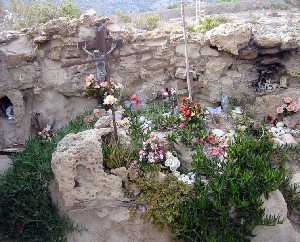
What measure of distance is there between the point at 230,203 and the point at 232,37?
3719 mm

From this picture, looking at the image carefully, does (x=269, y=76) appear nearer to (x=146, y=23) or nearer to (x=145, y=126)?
(x=145, y=126)

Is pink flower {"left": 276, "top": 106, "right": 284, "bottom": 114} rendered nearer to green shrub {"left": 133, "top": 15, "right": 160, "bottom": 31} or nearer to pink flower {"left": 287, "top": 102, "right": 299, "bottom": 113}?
pink flower {"left": 287, "top": 102, "right": 299, "bottom": 113}

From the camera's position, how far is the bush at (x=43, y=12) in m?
11.2

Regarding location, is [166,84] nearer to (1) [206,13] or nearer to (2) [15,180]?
(2) [15,180]

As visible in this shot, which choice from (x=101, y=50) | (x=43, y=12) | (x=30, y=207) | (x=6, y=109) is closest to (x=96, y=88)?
(x=101, y=50)

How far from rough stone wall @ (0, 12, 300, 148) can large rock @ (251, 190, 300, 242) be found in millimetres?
2579

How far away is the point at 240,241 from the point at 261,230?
0.45 meters

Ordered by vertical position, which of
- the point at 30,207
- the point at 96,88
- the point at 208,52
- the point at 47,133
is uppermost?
the point at 208,52

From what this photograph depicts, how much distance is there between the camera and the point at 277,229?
674 centimetres

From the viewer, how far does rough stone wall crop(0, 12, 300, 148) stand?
29.6ft

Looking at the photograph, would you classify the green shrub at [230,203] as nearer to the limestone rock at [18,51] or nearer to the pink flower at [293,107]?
the pink flower at [293,107]

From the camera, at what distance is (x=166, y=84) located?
31.4 feet

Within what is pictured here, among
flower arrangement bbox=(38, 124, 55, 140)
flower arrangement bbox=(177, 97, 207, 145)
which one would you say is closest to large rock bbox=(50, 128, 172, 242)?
flower arrangement bbox=(177, 97, 207, 145)

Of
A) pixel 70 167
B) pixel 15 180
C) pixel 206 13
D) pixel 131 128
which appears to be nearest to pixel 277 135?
pixel 131 128
